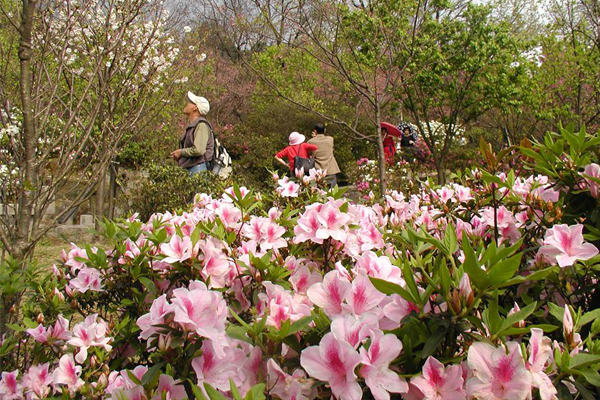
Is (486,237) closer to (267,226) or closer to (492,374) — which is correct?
(267,226)

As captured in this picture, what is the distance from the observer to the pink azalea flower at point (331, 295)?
919 mm

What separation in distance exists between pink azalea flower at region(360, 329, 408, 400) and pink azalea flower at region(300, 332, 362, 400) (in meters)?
0.03

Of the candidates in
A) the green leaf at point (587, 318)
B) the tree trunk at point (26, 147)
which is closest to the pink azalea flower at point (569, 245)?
the green leaf at point (587, 318)

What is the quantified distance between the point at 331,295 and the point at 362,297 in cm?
7

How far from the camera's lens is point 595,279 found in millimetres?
1227

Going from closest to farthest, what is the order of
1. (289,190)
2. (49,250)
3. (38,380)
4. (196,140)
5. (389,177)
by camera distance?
(38,380) → (289,190) → (196,140) → (49,250) → (389,177)

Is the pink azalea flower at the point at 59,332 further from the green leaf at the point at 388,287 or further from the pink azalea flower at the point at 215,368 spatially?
the green leaf at the point at 388,287

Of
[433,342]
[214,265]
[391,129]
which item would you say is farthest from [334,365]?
[391,129]

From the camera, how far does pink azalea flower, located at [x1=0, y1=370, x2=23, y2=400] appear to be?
136cm

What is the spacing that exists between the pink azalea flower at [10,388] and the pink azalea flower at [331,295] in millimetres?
978

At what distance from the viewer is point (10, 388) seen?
4.48ft

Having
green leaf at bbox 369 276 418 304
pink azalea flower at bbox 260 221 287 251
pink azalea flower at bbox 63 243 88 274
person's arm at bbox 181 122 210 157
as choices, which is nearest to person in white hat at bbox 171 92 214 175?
person's arm at bbox 181 122 210 157

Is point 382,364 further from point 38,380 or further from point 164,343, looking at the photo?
point 38,380

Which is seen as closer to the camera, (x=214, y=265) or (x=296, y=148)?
(x=214, y=265)
